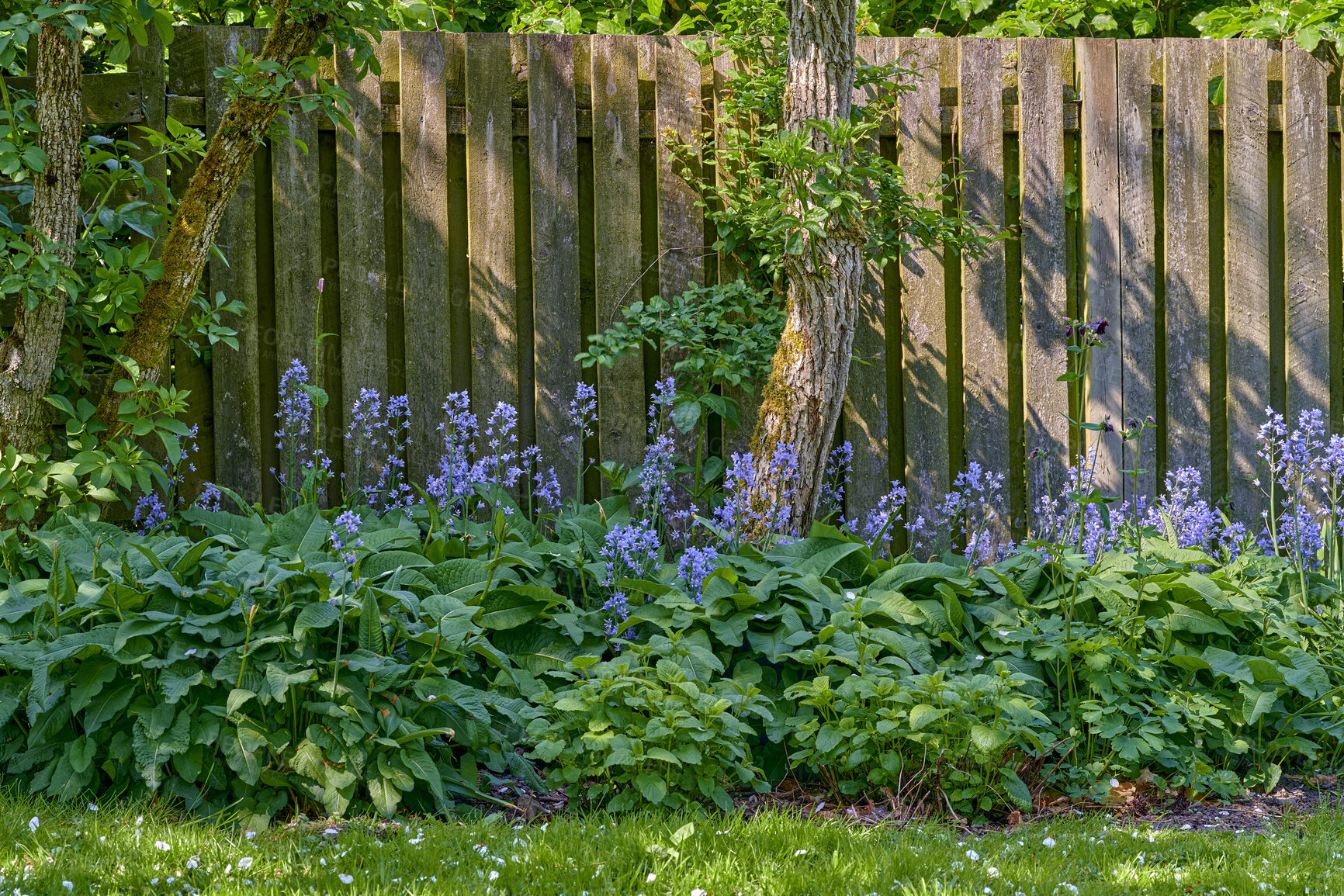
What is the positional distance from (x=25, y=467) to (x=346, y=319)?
127 cm

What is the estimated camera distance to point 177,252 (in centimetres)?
377

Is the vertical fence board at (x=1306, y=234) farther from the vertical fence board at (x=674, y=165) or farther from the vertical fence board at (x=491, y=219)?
the vertical fence board at (x=491, y=219)

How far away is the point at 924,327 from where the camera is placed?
450 centimetres

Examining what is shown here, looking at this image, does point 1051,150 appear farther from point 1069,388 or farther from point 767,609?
point 767,609

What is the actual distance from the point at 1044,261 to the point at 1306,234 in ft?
3.83

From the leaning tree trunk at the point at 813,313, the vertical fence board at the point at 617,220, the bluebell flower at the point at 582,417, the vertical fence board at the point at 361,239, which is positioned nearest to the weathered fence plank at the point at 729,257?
the leaning tree trunk at the point at 813,313

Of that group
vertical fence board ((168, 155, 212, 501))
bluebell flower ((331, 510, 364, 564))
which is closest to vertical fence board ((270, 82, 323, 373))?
vertical fence board ((168, 155, 212, 501))

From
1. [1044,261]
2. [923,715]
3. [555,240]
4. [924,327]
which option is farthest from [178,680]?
[1044,261]

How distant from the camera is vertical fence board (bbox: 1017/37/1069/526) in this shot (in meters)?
4.49

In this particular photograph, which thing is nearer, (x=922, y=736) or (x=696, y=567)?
(x=922, y=736)

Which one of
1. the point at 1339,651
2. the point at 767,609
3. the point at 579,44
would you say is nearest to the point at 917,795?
the point at 767,609

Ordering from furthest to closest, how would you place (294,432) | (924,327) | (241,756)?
1. (924,327)
2. (294,432)
3. (241,756)

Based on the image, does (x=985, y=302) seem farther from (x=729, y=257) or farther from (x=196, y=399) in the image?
(x=196, y=399)

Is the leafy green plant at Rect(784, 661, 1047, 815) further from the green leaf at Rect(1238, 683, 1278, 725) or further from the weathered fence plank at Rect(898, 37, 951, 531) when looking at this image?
the weathered fence plank at Rect(898, 37, 951, 531)
